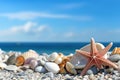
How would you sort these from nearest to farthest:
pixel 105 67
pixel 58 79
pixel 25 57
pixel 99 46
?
pixel 58 79 → pixel 105 67 → pixel 99 46 → pixel 25 57

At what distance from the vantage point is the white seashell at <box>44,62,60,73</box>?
7.34 m

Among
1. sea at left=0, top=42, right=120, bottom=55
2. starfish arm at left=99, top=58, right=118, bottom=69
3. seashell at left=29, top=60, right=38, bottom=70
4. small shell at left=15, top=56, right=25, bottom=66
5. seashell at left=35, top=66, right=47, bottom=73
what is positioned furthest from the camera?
sea at left=0, top=42, right=120, bottom=55

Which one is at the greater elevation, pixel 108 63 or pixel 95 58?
pixel 95 58

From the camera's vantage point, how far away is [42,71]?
746 centimetres

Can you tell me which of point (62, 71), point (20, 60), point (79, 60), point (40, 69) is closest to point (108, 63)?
point (79, 60)

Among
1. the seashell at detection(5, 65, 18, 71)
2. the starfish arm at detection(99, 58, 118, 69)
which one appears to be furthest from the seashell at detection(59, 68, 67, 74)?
the seashell at detection(5, 65, 18, 71)

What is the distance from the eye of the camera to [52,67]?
7.37 m

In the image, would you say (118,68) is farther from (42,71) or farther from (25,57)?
(25,57)

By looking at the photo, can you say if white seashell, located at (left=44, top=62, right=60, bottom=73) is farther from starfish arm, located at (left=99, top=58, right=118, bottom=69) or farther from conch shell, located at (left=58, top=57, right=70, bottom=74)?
starfish arm, located at (left=99, top=58, right=118, bottom=69)

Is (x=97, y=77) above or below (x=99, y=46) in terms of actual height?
below

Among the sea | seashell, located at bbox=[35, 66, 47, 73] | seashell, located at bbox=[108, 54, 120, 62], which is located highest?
the sea

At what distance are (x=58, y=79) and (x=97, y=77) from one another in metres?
0.74

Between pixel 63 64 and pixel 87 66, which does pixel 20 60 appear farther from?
pixel 87 66

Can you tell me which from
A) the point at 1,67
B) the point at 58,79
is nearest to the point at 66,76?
the point at 58,79
